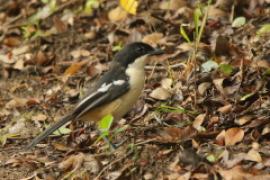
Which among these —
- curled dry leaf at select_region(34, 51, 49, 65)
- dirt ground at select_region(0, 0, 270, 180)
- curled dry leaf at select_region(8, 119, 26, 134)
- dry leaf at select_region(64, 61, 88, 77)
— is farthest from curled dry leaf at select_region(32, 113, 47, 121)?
curled dry leaf at select_region(34, 51, 49, 65)

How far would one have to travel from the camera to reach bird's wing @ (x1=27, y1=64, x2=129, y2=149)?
7160 millimetres

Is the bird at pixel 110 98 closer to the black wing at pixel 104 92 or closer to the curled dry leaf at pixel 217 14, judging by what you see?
the black wing at pixel 104 92

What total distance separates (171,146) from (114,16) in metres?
4.27

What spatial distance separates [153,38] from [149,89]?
4.19 feet

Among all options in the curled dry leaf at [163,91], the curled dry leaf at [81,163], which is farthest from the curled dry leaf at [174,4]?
the curled dry leaf at [81,163]

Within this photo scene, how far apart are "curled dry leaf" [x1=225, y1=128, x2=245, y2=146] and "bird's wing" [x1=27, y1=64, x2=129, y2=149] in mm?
1326

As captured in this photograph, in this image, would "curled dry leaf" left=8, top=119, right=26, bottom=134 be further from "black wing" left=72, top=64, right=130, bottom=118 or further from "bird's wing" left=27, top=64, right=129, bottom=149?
"black wing" left=72, top=64, right=130, bottom=118

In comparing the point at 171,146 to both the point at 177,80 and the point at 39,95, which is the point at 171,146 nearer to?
the point at 177,80

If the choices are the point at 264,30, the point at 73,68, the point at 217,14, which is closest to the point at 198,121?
the point at 264,30

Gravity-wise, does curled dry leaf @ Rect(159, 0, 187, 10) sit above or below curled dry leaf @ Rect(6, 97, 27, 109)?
above

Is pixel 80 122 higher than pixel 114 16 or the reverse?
the reverse

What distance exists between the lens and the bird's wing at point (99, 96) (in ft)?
23.5

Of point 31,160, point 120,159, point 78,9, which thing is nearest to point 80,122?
point 31,160

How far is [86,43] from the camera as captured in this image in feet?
33.5
